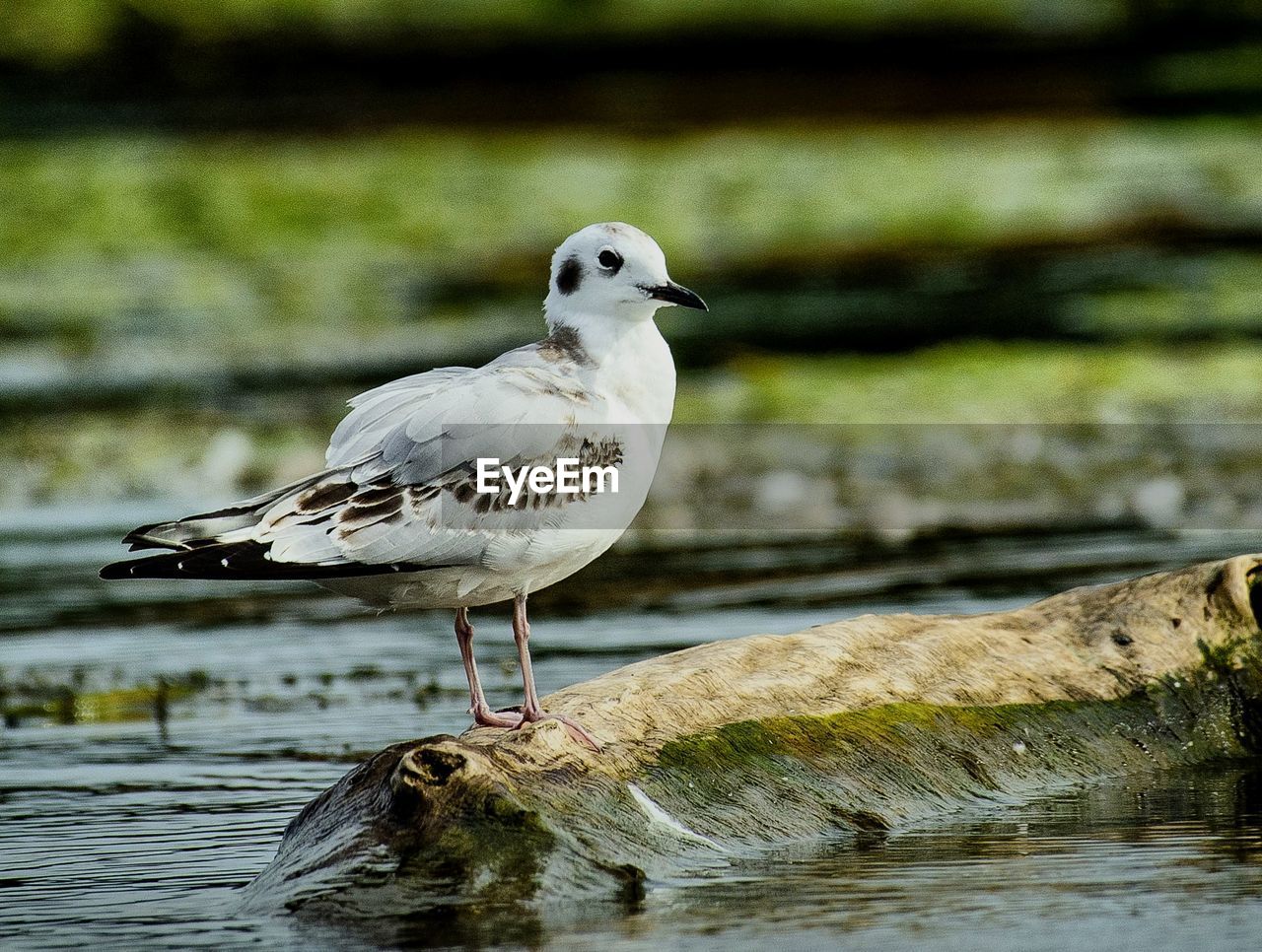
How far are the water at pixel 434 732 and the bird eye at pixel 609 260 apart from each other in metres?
1.70

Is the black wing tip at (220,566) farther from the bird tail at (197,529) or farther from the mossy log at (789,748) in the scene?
the mossy log at (789,748)

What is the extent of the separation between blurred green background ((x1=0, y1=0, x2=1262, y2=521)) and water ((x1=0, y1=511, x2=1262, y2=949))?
2.52m

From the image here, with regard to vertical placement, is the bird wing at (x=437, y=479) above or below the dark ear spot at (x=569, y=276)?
below

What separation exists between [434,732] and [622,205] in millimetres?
12736

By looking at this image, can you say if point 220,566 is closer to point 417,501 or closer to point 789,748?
point 417,501

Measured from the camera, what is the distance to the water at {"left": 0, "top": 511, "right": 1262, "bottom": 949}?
4.27 m

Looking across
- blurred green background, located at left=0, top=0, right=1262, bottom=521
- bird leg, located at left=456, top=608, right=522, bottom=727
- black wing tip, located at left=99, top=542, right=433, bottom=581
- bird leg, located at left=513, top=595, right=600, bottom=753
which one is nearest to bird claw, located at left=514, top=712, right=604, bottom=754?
bird leg, located at left=513, top=595, right=600, bottom=753

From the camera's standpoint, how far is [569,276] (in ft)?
18.7

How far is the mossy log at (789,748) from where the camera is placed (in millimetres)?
4395

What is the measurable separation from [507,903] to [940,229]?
14799 mm

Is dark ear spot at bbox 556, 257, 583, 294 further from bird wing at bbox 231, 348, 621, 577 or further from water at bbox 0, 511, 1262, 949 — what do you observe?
water at bbox 0, 511, 1262, 949

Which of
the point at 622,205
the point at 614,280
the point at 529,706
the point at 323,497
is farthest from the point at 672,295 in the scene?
the point at 622,205

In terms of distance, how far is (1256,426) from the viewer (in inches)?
464

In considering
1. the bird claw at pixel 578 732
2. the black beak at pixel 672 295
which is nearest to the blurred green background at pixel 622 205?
the black beak at pixel 672 295
